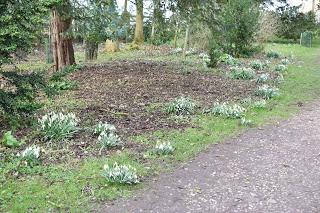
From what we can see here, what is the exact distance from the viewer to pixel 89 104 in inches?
330

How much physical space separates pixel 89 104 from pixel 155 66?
5.69m

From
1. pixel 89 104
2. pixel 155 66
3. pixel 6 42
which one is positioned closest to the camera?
pixel 6 42

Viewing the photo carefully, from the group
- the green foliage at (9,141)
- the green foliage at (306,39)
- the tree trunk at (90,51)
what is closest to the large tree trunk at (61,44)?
the tree trunk at (90,51)

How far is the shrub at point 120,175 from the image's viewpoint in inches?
186

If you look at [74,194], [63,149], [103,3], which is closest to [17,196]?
[74,194]

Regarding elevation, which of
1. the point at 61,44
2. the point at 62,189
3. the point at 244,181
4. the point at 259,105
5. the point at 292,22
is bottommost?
the point at 244,181

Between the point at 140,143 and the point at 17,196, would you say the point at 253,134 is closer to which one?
the point at 140,143

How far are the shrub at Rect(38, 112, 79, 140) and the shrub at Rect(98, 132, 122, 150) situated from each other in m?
0.48

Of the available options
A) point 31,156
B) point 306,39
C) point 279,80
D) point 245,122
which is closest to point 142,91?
point 245,122

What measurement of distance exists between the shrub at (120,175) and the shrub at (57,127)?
4.62ft

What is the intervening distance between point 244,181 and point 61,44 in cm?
884

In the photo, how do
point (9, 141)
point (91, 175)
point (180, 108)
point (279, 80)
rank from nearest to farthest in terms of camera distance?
1. point (91, 175)
2. point (9, 141)
3. point (180, 108)
4. point (279, 80)

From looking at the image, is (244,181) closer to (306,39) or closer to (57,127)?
(57,127)

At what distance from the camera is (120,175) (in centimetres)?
473
